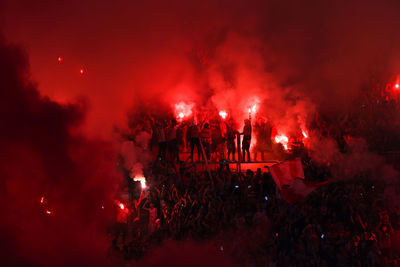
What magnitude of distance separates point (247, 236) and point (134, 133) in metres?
5.09

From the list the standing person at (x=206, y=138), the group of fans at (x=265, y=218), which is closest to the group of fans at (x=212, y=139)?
the standing person at (x=206, y=138)

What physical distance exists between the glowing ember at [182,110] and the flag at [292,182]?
6.83 meters

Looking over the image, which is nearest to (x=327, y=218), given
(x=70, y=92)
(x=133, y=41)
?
(x=70, y=92)

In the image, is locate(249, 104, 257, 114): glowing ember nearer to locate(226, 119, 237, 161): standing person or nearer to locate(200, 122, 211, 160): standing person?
locate(226, 119, 237, 161): standing person

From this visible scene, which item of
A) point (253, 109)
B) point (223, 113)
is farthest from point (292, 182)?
point (223, 113)

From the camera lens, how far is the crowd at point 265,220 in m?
4.67

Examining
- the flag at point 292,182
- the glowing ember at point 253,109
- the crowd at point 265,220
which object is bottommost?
the crowd at point 265,220

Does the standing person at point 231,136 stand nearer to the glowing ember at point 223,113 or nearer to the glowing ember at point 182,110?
the glowing ember at point 223,113

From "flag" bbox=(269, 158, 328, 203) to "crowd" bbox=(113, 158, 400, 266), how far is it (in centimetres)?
14

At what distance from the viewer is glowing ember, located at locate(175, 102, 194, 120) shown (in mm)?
12602

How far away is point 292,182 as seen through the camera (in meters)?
5.98

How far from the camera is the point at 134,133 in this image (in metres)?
9.58

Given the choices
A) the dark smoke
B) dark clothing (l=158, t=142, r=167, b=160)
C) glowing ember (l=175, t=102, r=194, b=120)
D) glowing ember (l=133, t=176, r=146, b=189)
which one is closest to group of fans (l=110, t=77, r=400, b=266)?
glowing ember (l=133, t=176, r=146, b=189)

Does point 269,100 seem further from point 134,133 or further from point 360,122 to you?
point 134,133
